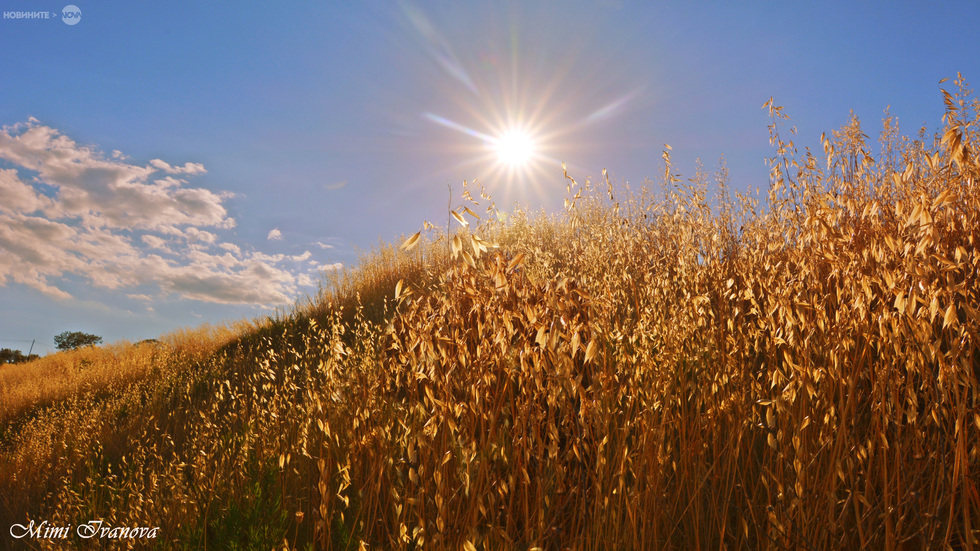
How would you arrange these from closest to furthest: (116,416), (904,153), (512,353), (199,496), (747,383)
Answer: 1. (512,353)
2. (747,383)
3. (199,496)
4. (904,153)
5. (116,416)

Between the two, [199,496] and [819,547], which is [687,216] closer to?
[819,547]

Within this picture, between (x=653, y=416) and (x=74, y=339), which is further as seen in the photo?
(x=74, y=339)

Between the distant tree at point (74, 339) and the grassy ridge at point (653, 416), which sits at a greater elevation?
the distant tree at point (74, 339)

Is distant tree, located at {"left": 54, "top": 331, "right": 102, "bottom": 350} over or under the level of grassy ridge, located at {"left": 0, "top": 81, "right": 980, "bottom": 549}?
over

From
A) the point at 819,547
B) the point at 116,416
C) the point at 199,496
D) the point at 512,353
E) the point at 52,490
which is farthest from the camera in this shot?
the point at 116,416

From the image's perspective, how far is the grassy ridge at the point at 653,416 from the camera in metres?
1.45

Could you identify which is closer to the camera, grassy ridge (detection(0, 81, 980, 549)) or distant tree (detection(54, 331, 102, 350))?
grassy ridge (detection(0, 81, 980, 549))

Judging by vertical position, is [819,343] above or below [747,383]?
above

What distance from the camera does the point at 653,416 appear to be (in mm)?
1778

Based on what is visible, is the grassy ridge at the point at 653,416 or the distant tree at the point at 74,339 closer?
the grassy ridge at the point at 653,416

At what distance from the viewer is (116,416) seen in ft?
18.9

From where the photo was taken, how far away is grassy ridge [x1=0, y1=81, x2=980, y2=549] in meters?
1.45

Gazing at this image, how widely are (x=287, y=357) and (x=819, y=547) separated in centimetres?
640

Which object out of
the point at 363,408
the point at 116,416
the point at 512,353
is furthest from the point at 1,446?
the point at 512,353
